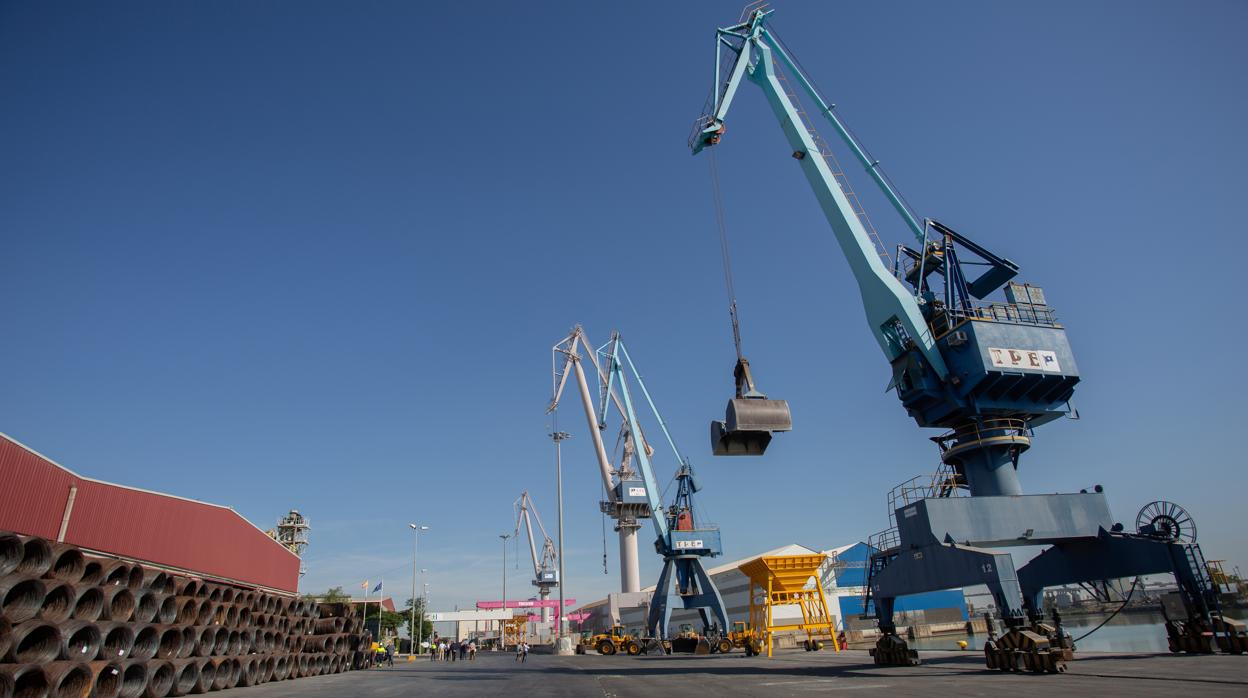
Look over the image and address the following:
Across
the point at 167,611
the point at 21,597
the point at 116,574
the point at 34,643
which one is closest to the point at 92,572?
the point at 116,574

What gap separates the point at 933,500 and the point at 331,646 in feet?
83.6

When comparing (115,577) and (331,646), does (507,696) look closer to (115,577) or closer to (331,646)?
(115,577)

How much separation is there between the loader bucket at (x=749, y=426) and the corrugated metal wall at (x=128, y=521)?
19.0m

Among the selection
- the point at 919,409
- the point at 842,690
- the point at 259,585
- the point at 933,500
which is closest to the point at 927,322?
the point at 919,409

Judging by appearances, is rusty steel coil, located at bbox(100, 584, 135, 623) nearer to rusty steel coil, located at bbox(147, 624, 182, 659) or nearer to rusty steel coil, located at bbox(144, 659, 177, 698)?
rusty steel coil, located at bbox(147, 624, 182, 659)

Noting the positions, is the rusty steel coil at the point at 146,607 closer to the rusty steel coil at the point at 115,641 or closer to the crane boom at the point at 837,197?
the rusty steel coil at the point at 115,641

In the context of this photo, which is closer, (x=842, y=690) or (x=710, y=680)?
(x=842, y=690)

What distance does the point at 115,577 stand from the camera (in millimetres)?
14719

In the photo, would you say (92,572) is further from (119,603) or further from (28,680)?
(28,680)

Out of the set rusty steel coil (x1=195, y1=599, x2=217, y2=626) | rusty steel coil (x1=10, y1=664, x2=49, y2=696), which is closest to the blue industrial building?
rusty steel coil (x1=195, y1=599, x2=217, y2=626)

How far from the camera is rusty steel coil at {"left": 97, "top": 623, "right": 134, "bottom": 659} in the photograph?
1338 cm

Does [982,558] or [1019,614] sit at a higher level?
[982,558]

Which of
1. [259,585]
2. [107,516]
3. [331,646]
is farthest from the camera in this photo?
[259,585]

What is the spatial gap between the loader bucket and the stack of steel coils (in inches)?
593
